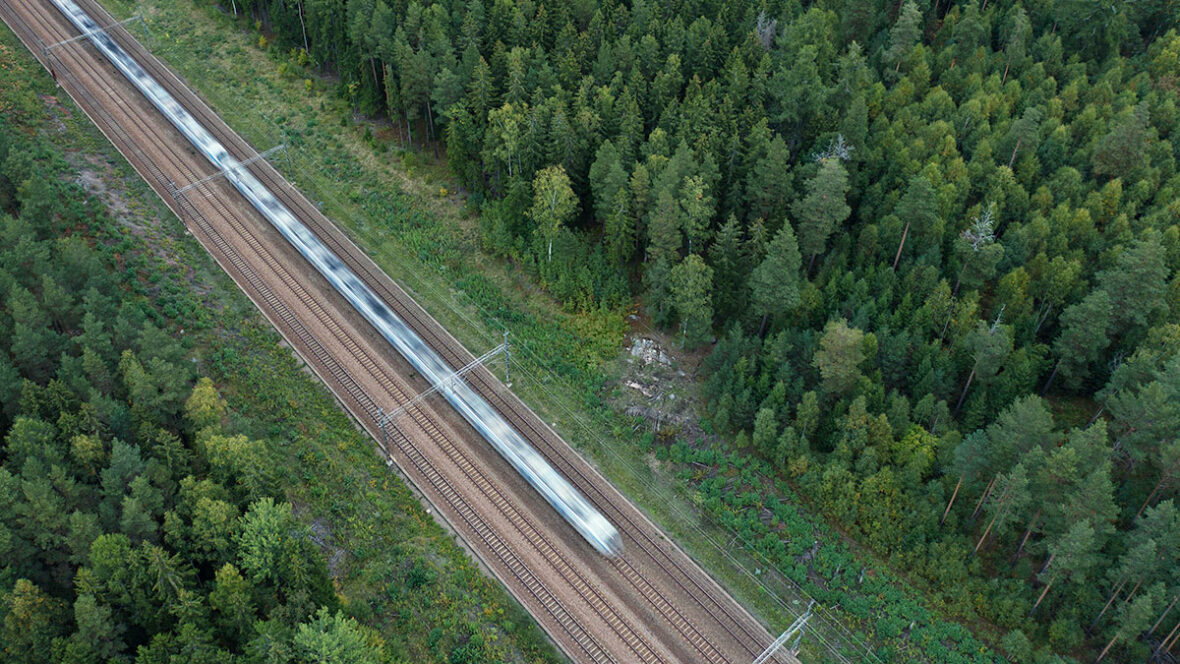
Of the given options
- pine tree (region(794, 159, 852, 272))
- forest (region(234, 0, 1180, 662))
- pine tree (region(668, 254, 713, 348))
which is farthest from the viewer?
pine tree (region(794, 159, 852, 272))

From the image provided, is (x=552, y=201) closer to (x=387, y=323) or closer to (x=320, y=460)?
(x=387, y=323)

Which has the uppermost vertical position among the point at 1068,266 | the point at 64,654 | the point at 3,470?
the point at 1068,266

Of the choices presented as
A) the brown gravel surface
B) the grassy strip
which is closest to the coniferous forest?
the grassy strip

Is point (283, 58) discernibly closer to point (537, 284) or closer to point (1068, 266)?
point (537, 284)

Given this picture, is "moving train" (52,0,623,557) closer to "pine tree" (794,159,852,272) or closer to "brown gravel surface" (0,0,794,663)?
"brown gravel surface" (0,0,794,663)

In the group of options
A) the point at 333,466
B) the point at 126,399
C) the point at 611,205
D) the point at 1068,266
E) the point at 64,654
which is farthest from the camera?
the point at 611,205

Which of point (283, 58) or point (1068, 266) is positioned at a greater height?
point (1068, 266)

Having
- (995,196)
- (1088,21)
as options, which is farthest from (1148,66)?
(995,196)
